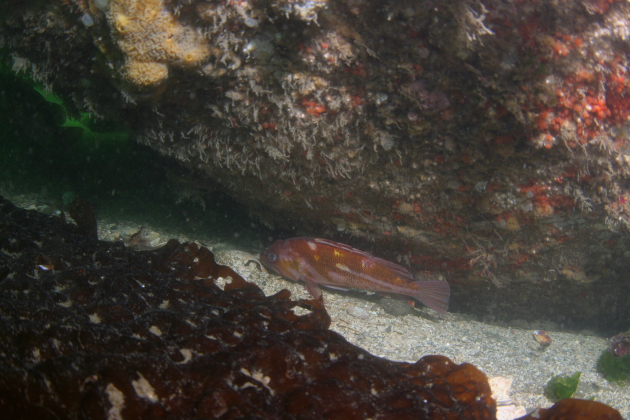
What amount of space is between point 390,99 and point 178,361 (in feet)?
8.46

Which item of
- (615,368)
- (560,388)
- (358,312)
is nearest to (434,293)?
(358,312)

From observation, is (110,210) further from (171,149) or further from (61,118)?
(171,149)

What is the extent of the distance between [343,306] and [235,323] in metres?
2.43

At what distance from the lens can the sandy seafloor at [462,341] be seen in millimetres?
3369

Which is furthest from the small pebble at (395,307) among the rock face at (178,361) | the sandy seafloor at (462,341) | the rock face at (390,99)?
the rock face at (178,361)

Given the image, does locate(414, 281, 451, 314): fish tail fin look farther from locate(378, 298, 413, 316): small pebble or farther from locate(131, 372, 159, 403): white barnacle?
locate(131, 372, 159, 403): white barnacle

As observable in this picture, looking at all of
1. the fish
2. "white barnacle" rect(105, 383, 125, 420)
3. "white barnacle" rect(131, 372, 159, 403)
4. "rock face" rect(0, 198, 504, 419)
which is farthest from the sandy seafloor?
"white barnacle" rect(105, 383, 125, 420)

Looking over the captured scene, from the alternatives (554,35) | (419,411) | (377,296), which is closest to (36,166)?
(377,296)

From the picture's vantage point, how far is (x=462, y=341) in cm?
411

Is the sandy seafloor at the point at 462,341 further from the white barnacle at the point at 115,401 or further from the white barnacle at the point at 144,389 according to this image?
the white barnacle at the point at 115,401

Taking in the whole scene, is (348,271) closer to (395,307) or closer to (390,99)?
(395,307)

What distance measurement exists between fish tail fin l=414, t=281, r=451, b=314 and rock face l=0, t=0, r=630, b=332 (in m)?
0.55

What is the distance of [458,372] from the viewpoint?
2.16 meters

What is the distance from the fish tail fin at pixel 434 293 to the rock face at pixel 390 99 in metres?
0.55
